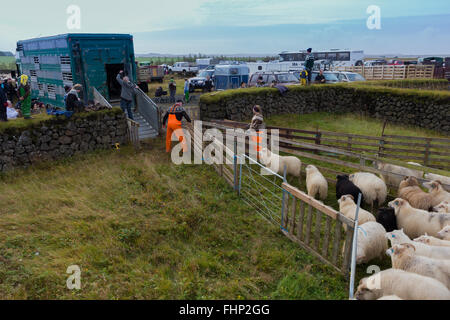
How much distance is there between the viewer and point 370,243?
5.71 metres

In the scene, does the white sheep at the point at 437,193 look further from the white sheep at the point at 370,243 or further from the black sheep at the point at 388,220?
the white sheep at the point at 370,243

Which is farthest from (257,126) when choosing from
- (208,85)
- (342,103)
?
(208,85)

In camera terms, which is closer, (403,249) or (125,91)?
(403,249)

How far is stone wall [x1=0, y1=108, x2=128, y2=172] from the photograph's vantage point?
33.5ft

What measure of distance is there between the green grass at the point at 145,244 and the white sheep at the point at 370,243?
685mm

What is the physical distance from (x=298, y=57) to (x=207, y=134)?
36.2 metres

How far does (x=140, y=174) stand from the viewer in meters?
9.55

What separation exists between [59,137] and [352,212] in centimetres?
981

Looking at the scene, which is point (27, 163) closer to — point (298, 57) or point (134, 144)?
point (134, 144)

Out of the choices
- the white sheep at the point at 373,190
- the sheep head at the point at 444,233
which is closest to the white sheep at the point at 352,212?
the white sheep at the point at 373,190

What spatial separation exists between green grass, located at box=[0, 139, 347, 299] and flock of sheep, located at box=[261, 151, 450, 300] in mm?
940

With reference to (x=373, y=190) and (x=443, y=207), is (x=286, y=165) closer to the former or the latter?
(x=373, y=190)

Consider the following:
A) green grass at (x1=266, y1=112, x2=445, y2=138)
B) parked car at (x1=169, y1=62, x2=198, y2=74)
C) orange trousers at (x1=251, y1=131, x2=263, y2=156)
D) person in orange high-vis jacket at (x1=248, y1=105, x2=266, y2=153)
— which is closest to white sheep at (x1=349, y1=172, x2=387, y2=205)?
orange trousers at (x1=251, y1=131, x2=263, y2=156)

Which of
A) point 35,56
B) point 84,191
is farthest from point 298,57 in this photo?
point 84,191
